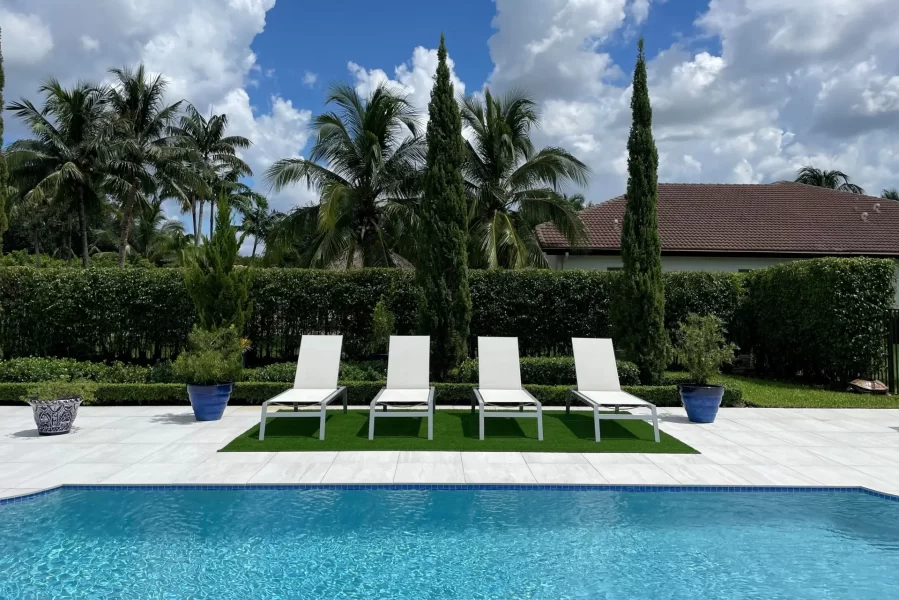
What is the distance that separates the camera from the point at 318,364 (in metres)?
9.80

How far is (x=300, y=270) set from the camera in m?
13.9

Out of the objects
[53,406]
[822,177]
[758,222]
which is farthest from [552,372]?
[822,177]

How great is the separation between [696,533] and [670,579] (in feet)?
3.16

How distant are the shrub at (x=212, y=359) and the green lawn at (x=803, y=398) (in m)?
9.21

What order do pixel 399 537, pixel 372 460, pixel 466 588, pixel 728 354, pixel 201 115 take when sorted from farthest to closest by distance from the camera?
pixel 201 115
pixel 728 354
pixel 372 460
pixel 399 537
pixel 466 588

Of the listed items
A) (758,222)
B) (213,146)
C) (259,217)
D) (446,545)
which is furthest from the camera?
(259,217)

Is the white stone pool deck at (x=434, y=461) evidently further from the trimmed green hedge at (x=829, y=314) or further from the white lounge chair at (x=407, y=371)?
the trimmed green hedge at (x=829, y=314)

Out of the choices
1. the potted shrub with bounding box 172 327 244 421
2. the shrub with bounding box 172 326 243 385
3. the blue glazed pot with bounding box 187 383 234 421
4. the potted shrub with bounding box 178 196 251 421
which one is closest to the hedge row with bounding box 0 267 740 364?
the potted shrub with bounding box 178 196 251 421

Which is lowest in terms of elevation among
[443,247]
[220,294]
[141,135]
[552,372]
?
[552,372]

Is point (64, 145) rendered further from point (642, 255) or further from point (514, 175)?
point (642, 255)

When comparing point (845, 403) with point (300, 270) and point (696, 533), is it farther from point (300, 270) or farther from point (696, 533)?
point (300, 270)

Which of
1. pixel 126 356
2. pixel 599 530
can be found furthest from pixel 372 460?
pixel 126 356

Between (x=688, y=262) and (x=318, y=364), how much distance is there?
1583 centimetres

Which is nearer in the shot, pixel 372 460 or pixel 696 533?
pixel 696 533
